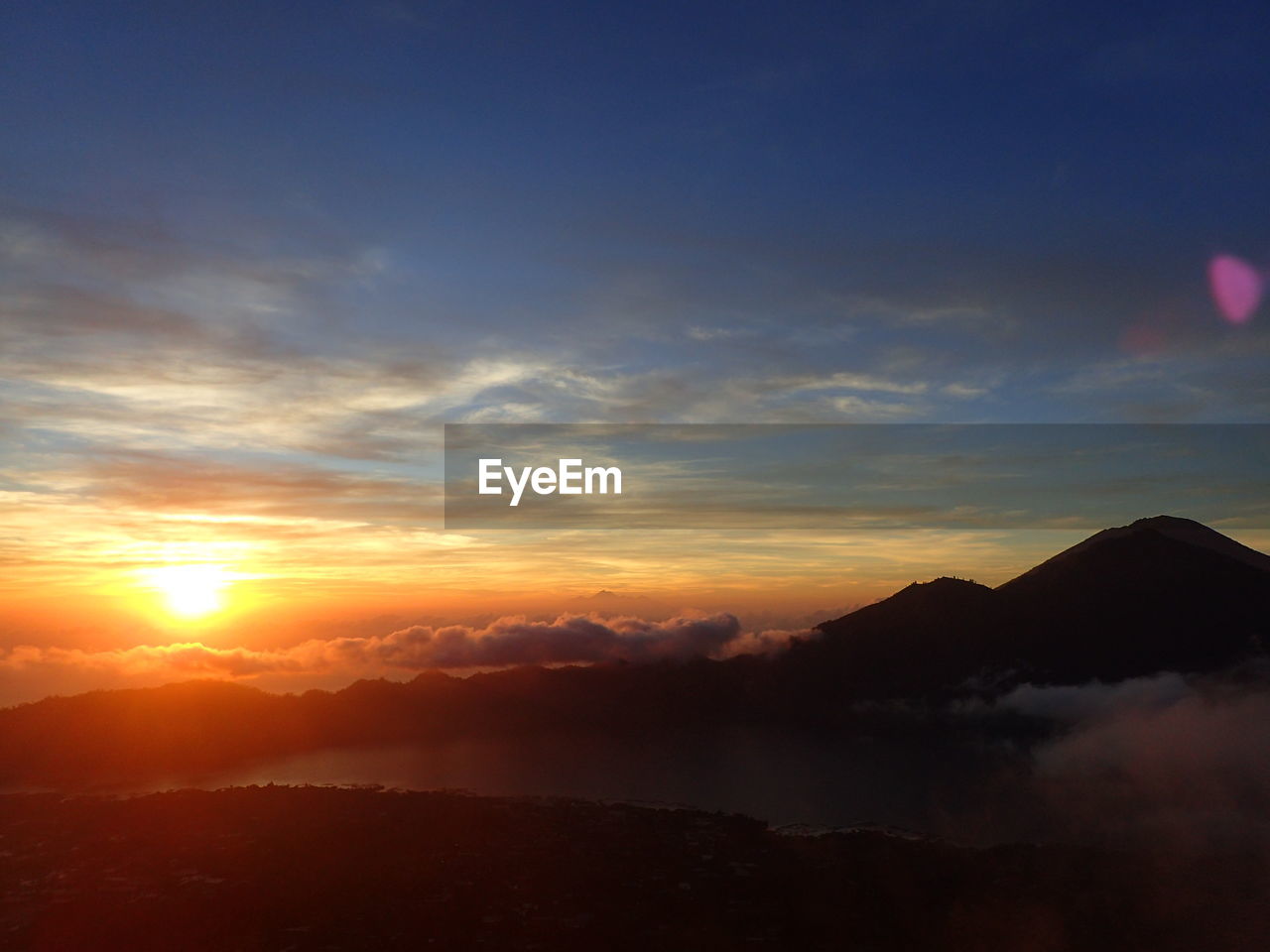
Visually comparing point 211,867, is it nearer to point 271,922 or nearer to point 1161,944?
point 271,922

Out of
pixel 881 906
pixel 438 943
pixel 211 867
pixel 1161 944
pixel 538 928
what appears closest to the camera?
pixel 438 943

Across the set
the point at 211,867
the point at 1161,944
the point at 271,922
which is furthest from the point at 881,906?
the point at 211,867

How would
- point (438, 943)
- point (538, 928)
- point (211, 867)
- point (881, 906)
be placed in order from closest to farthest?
1. point (438, 943)
2. point (538, 928)
3. point (881, 906)
4. point (211, 867)

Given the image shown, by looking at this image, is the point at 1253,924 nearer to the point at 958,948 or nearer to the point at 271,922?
the point at 958,948

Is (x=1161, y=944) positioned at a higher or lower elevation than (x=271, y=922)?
lower

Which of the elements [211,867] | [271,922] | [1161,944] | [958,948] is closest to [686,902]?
[958,948]

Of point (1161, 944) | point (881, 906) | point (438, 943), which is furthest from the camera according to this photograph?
point (881, 906)

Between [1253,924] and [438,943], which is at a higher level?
[438,943]

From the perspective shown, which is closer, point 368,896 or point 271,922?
point 271,922

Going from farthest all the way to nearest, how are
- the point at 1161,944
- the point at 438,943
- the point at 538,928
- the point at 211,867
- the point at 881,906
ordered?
1. the point at 211,867
2. the point at 881,906
3. the point at 1161,944
4. the point at 538,928
5. the point at 438,943
